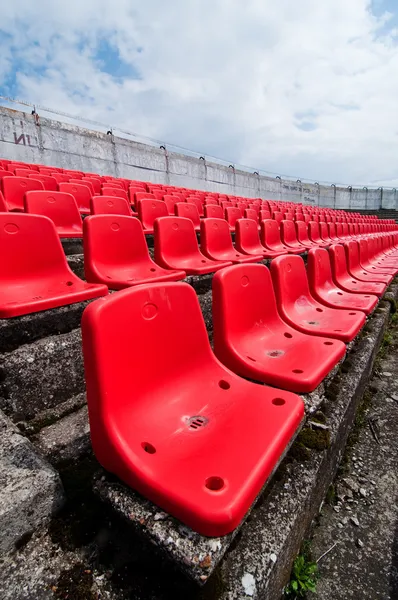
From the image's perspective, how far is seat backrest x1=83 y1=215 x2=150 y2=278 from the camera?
2.23 metres

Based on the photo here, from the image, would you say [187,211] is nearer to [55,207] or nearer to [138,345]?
[55,207]

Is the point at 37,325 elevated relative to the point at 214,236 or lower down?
lower down

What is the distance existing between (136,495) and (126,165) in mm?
15318

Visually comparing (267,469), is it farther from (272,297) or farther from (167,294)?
(272,297)

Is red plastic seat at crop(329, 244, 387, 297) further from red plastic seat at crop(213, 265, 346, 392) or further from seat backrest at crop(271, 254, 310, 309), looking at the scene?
red plastic seat at crop(213, 265, 346, 392)

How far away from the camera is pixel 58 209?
3139 mm

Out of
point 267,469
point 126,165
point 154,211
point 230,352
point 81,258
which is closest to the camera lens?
point 267,469

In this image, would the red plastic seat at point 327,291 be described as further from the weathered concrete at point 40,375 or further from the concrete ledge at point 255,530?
the weathered concrete at point 40,375

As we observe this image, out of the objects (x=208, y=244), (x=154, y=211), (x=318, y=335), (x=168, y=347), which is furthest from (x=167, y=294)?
(x=154, y=211)

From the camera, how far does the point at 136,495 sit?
85cm

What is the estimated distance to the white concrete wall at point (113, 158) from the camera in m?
11.4

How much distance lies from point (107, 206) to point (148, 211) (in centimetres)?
71

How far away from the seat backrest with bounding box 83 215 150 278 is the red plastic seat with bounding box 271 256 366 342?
106 centimetres

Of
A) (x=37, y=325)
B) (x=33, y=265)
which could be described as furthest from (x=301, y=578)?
(x=33, y=265)
